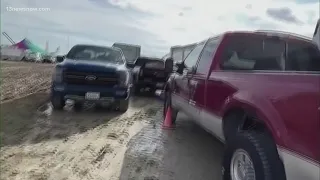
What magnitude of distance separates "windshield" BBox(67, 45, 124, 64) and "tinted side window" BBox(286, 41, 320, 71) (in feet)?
17.8

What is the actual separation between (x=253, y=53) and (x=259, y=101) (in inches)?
72.8

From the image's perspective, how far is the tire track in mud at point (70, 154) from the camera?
425cm

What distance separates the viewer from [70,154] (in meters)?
5.06

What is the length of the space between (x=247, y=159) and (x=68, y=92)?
226 inches

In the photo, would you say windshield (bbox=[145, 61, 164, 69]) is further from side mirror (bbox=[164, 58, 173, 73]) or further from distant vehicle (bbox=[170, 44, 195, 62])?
side mirror (bbox=[164, 58, 173, 73])

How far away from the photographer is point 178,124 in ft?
25.7

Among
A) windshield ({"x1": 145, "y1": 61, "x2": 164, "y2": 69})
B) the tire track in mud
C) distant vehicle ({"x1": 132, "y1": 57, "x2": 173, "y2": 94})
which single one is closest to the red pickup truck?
the tire track in mud

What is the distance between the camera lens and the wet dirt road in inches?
174

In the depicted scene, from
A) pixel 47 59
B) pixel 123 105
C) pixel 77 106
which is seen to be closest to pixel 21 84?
pixel 77 106

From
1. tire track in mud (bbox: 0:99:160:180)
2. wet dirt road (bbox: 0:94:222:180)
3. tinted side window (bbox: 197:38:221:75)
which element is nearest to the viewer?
tire track in mud (bbox: 0:99:160:180)

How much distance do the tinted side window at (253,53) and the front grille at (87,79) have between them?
414cm

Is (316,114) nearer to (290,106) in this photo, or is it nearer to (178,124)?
(290,106)

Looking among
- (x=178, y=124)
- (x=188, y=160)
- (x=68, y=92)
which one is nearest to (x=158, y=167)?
(x=188, y=160)

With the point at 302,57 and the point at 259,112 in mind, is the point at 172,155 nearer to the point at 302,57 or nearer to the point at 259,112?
the point at 302,57
